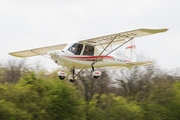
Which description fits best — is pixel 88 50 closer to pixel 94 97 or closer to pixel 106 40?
pixel 106 40

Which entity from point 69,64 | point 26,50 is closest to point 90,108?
point 26,50

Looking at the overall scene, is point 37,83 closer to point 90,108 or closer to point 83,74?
point 90,108

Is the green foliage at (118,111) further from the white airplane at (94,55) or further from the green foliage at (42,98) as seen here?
the white airplane at (94,55)

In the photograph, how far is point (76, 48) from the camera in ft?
87.0

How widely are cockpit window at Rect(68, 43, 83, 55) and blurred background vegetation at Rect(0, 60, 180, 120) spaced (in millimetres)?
9681

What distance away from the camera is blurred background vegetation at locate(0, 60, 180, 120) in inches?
1439

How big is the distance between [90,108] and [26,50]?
36.6 feet

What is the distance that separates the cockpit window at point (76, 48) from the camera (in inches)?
1036

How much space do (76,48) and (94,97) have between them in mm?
19866

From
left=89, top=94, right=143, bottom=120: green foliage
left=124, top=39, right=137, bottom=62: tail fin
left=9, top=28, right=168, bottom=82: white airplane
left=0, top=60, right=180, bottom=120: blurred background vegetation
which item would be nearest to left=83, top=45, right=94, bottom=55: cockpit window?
left=9, top=28, right=168, bottom=82: white airplane

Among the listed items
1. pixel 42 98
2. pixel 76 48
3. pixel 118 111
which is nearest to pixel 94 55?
pixel 76 48

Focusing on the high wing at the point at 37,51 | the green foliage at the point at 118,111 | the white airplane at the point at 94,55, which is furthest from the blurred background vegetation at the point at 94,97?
the white airplane at the point at 94,55

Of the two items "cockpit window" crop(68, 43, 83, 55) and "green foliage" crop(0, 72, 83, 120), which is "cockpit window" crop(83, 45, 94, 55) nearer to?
"cockpit window" crop(68, 43, 83, 55)

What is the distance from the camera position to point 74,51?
2633cm
